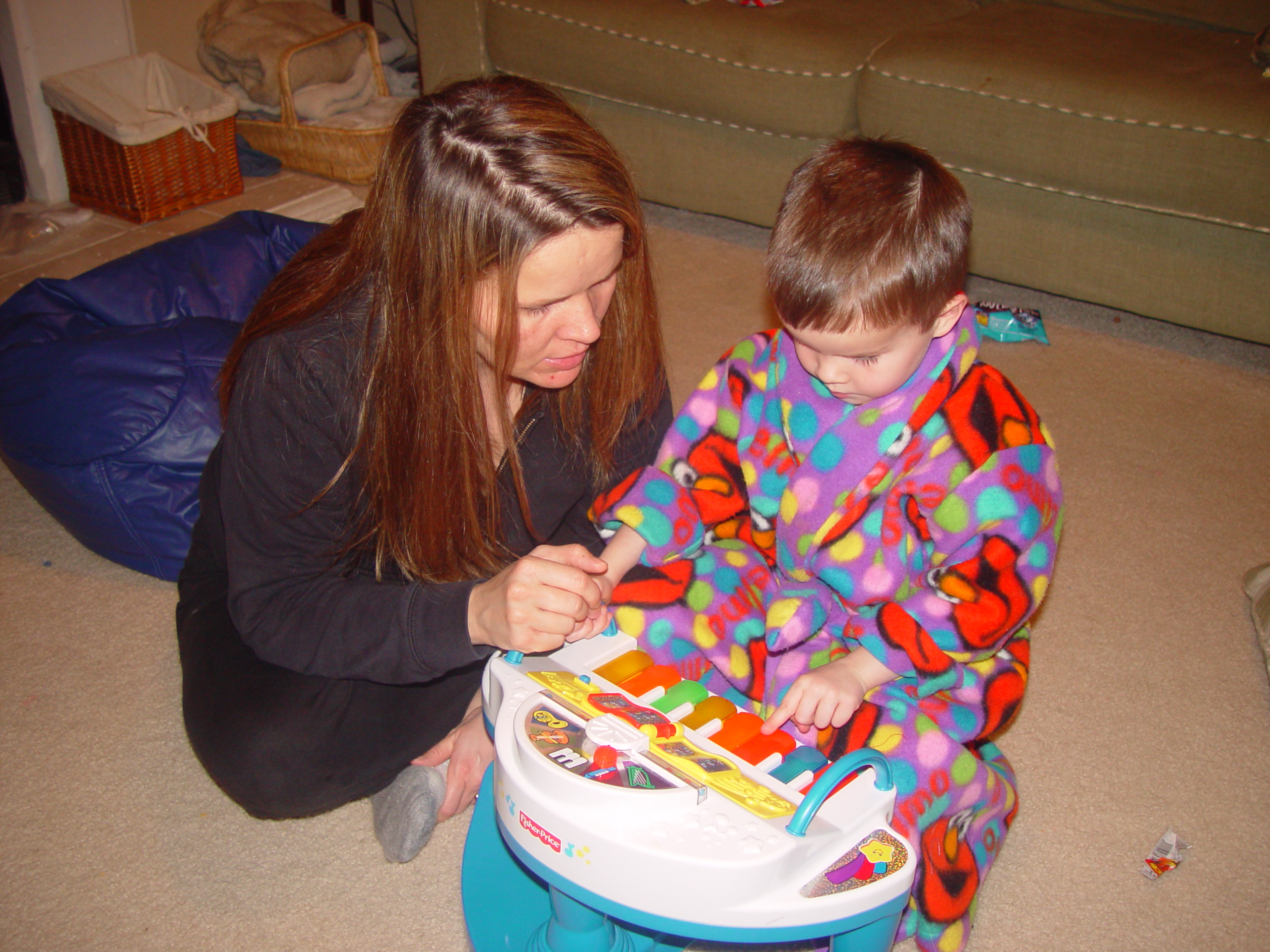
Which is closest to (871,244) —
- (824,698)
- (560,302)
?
(560,302)

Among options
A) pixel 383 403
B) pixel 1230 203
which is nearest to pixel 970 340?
pixel 383 403

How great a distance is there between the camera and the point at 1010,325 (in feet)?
6.40

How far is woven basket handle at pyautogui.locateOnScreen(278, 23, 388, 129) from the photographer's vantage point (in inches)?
98.0

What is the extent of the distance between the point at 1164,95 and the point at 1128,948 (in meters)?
1.33

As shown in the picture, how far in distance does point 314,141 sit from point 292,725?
1.91m

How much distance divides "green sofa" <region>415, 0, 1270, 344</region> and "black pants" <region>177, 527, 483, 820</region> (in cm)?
135

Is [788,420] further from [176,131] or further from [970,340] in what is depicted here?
[176,131]

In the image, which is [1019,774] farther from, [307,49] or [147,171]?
[307,49]

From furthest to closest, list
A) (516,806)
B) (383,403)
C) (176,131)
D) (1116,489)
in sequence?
(176,131)
(1116,489)
(383,403)
(516,806)

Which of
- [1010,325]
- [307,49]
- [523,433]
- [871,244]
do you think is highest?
[871,244]

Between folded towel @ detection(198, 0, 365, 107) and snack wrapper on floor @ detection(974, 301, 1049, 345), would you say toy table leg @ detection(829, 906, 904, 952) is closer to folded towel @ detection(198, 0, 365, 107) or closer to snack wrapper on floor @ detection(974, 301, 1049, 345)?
snack wrapper on floor @ detection(974, 301, 1049, 345)

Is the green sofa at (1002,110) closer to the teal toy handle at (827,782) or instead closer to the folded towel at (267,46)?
the folded towel at (267,46)

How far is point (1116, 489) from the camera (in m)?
1.60

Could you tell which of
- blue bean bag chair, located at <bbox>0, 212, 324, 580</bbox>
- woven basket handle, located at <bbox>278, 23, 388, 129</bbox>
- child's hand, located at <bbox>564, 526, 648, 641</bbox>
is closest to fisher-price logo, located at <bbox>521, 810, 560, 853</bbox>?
child's hand, located at <bbox>564, 526, 648, 641</bbox>
